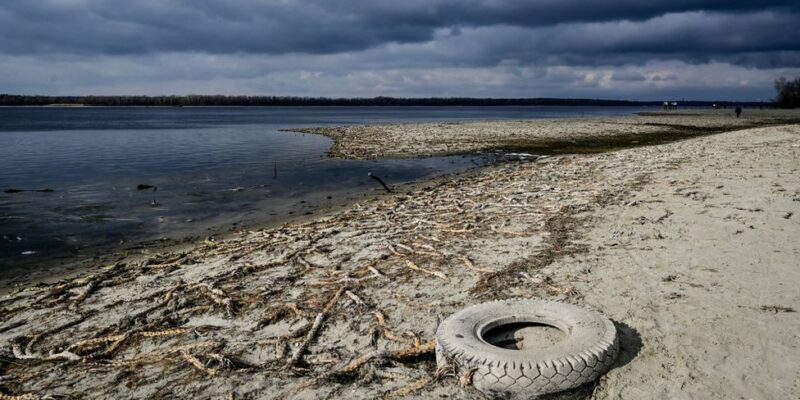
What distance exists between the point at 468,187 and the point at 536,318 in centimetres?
1230

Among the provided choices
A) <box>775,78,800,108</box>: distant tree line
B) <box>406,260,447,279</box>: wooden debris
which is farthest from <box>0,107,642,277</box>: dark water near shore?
<box>775,78,800,108</box>: distant tree line

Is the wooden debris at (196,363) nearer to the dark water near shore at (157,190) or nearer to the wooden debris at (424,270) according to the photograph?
the wooden debris at (424,270)

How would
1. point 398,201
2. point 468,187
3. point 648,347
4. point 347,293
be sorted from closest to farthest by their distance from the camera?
point 648,347 < point 347,293 < point 398,201 < point 468,187

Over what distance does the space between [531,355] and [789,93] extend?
15081cm

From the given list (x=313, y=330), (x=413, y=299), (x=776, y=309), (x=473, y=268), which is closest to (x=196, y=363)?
(x=313, y=330)

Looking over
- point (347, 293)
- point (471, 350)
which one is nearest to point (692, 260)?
point (471, 350)

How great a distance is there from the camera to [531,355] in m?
4.89

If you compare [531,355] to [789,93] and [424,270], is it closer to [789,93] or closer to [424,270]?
[424,270]

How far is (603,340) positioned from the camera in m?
5.16

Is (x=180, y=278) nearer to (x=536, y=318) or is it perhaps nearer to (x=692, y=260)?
(x=536, y=318)

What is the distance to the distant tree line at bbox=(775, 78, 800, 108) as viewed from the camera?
118 m

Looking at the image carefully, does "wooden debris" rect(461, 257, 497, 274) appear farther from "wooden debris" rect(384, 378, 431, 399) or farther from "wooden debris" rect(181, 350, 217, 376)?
"wooden debris" rect(181, 350, 217, 376)

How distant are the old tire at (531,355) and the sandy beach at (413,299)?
0.19 m

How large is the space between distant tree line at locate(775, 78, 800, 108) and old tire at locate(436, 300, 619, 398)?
149 m
